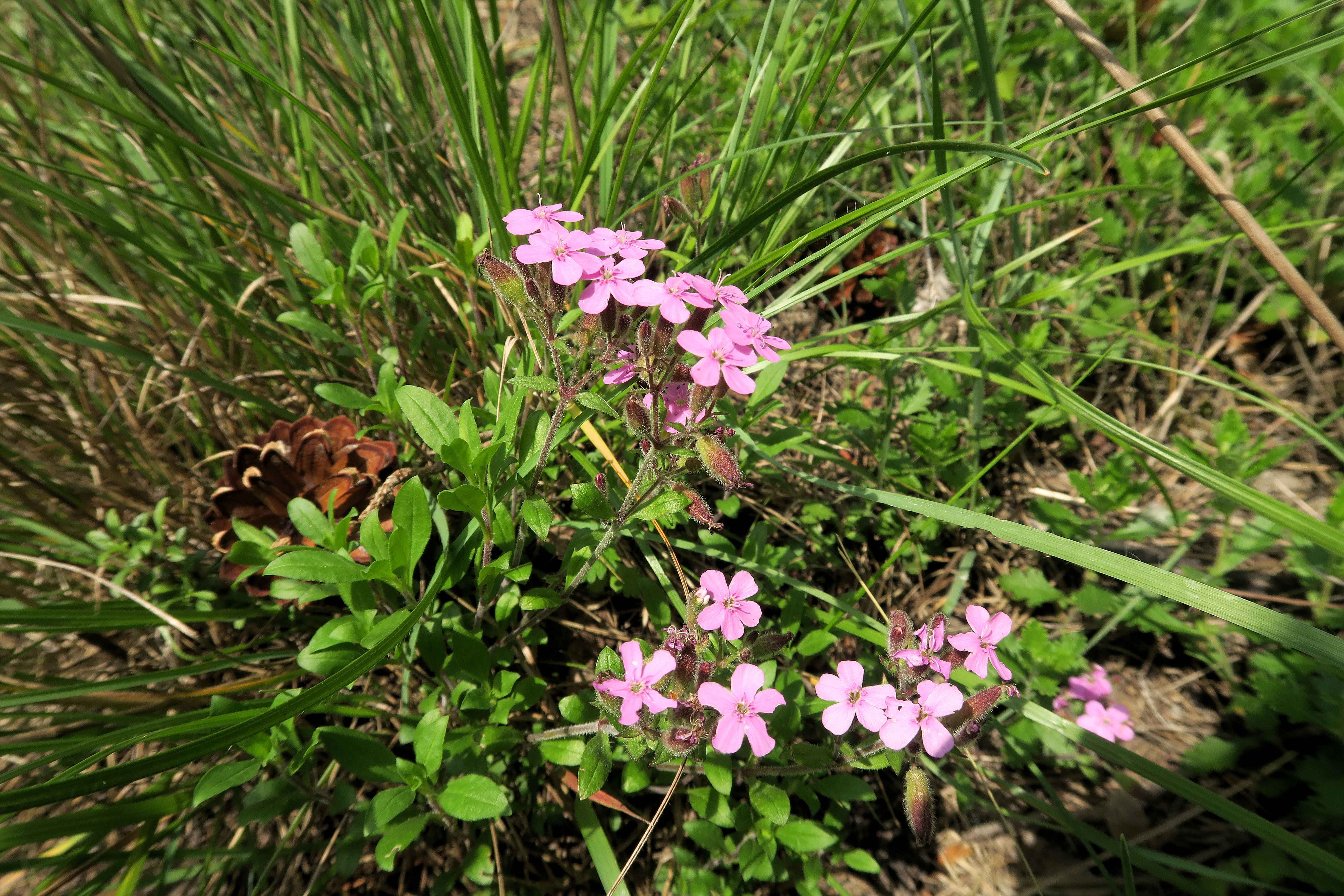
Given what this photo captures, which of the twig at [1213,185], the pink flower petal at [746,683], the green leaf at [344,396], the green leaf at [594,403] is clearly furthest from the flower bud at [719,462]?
the twig at [1213,185]

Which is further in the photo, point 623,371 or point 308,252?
point 308,252

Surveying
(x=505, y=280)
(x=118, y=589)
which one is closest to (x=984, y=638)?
(x=505, y=280)

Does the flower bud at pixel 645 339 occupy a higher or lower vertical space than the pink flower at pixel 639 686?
higher

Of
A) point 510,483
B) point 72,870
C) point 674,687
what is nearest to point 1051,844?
point 674,687

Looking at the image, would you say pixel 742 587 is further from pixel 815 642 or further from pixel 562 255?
pixel 562 255

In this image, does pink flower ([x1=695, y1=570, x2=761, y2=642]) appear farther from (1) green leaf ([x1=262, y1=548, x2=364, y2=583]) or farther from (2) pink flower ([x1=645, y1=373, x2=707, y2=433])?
(1) green leaf ([x1=262, y1=548, x2=364, y2=583])

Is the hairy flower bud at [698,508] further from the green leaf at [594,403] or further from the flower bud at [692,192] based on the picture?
the flower bud at [692,192]
